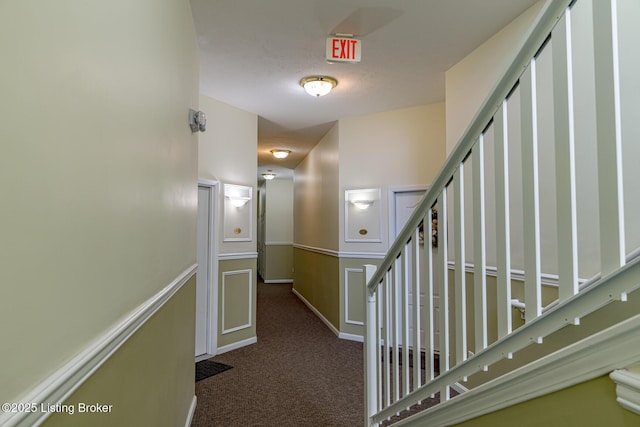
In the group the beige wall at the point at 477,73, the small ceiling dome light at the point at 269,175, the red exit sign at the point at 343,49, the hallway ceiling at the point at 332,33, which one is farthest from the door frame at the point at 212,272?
the small ceiling dome light at the point at 269,175

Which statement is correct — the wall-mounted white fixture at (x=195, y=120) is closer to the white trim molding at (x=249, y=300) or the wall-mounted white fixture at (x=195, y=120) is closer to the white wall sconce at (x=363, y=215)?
the white trim molding at (x=249, y=300)

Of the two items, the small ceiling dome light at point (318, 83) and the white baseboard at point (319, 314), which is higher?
the small ceiling dome light at point (318, 83)

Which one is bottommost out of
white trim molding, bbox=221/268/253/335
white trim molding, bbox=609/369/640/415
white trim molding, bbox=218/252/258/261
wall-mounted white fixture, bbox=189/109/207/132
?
white trim molding, bbox=221/268/253/335

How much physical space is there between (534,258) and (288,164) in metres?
7.01

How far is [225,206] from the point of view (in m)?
3.96

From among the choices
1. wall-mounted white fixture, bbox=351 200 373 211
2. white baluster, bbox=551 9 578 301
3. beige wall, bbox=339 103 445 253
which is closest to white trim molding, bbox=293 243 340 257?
beige wall, bbox=339 103 445 253

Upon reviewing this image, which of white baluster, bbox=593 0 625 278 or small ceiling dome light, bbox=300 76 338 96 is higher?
small ceiling dome light, bbox=300 76 338 96

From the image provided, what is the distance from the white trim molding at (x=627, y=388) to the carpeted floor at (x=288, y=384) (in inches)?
85.8

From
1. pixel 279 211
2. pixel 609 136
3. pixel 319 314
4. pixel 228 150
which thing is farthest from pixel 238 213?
pixel 279 211

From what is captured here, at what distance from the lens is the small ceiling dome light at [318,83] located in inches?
130

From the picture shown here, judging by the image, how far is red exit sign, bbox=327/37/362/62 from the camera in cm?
251

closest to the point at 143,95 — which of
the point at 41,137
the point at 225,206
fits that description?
the point at 41,137

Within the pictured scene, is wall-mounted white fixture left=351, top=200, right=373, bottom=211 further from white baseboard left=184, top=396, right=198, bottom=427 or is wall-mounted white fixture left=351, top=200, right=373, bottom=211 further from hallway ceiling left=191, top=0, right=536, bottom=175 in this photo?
white baseboard left=184, top=396, right=198, bottom=427

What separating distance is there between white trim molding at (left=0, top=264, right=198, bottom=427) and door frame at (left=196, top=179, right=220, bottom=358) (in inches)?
102
